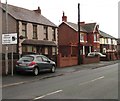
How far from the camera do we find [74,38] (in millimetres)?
56312

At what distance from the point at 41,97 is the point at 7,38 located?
34.2ft

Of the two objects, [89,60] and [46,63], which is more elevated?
[46,63]

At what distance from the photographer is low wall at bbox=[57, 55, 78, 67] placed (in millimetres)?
30016

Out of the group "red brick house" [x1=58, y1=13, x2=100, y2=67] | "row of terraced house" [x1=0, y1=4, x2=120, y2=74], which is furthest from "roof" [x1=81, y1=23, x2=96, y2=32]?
"row of terraced house" [x1=0, y1=4, x2=120, y2=74]

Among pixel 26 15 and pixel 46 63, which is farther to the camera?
pixel 26 15

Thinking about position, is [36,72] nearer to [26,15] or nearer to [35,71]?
[35,71]

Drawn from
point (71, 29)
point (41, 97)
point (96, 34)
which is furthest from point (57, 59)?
point (96, 34)

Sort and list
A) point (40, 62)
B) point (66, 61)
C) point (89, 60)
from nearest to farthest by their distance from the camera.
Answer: point (40, 62) < point (66, 61) < point (89, 60)

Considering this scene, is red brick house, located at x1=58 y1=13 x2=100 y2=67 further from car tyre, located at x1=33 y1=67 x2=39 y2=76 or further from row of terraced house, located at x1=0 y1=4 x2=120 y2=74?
car tyre, located at x1=33 y1=67 x2=39 y2=76

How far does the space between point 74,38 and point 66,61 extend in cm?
2487

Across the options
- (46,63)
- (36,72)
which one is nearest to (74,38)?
(46,63)

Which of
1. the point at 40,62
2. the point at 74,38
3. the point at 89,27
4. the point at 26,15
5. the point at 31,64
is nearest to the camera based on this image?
the point at 31,64

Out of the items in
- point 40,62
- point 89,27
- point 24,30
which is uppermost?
point 89,27

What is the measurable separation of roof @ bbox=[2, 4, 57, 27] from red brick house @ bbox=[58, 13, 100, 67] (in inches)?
425
